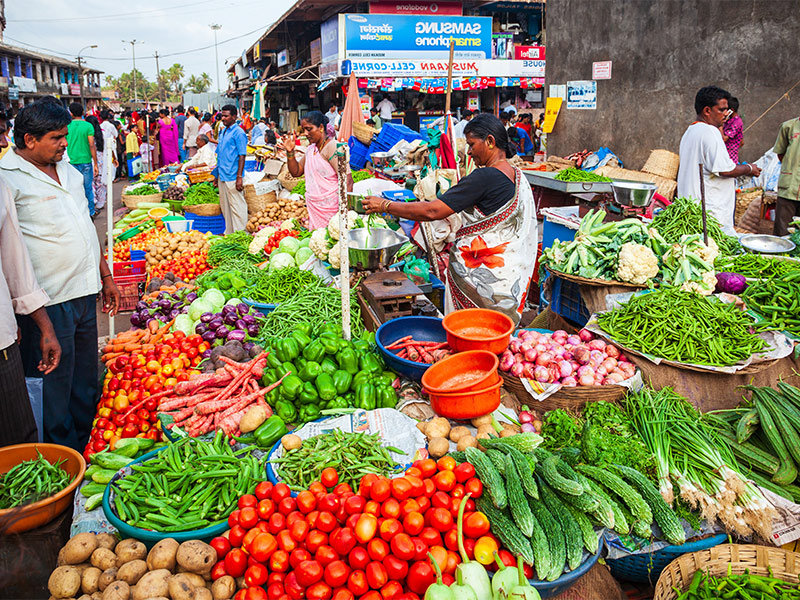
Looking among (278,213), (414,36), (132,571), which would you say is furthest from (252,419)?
(414,36)

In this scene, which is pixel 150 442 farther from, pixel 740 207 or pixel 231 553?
pixel 740 207

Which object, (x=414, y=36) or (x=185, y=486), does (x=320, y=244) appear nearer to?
(x=185, y=486)

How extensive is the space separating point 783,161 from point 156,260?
26.0 ft

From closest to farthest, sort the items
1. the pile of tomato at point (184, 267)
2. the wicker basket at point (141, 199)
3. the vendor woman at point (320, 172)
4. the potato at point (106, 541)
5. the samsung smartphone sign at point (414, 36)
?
1. the potato at point (106, 541)
2. the vendor woman at point (320, 172)
3. the pile of tomato at point (184, 267)
4. the wicker basket at point (141, 199)
5. the samsung smartphone sign at point (414, 36)

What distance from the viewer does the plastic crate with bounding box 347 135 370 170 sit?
9.32 metres

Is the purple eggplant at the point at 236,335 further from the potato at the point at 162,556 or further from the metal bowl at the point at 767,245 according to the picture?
the metal bowl at the point at 767,245

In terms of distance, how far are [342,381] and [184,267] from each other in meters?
4.77

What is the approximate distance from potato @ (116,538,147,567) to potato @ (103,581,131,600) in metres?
0.17

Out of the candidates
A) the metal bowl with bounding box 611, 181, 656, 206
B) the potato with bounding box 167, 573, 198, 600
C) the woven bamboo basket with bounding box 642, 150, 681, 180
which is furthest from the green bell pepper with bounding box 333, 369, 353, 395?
the woven bamboo basket with bounding box 642, 150, 681, 180

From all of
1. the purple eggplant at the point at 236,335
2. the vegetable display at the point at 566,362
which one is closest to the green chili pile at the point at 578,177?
the vegetable display at the point at 566,362

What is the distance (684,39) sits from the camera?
9.48m

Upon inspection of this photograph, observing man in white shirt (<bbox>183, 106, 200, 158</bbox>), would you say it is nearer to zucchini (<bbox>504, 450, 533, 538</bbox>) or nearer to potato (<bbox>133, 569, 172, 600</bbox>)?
potato (<bbox>133, 569, 172, 600</bbox>)

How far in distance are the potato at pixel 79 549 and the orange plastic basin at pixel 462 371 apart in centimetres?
161

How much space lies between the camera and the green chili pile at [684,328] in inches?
128
